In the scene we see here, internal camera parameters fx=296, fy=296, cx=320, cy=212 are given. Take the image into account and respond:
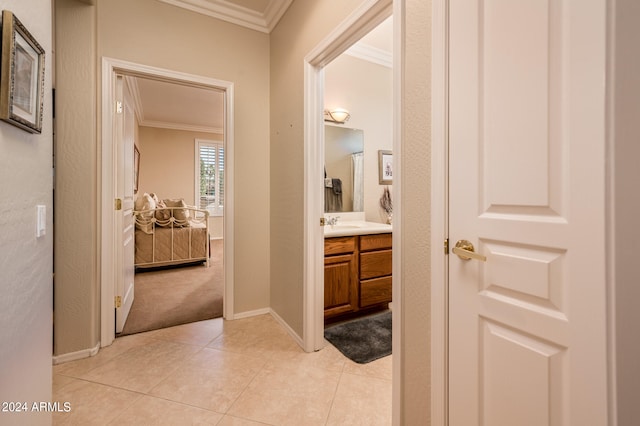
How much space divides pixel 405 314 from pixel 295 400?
874mm

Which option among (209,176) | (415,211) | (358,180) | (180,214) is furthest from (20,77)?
(209,176)

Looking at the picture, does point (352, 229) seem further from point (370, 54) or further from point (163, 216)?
point (163, 216)

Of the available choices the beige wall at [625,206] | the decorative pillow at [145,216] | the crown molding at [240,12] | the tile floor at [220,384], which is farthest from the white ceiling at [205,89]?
the beige wall at [625,206]

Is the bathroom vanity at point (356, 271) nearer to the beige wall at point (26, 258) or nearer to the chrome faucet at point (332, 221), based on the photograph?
the chrome faucet at point (332, 221)

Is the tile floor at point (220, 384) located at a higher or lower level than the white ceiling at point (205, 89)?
lower

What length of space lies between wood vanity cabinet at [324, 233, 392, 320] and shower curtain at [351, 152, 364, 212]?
2.07 feet

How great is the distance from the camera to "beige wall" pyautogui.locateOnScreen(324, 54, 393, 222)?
10.5ft

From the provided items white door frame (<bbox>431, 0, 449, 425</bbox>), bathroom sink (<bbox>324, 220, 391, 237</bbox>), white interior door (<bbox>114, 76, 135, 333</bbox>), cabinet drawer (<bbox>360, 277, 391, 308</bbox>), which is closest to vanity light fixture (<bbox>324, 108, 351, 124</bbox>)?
bathroom sink (<bbox>324, 220, 391, 237</bbox>)

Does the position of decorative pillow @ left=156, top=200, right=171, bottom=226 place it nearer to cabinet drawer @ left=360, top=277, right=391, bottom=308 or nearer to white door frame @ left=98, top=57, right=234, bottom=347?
white door frame @ left=98, top=57, right=234, bottom=347

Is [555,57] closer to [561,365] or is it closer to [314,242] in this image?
[561,365]

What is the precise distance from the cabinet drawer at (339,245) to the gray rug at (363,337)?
658 mm

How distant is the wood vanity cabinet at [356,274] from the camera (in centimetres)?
252

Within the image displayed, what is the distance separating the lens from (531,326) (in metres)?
0.86

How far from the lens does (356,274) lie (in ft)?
8.76
